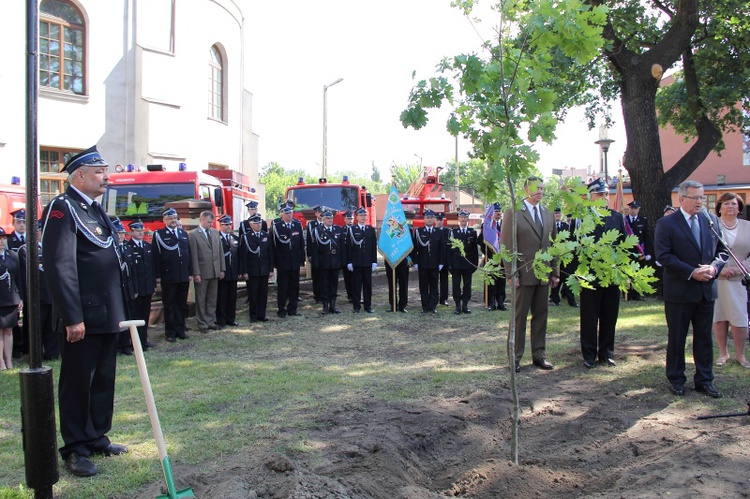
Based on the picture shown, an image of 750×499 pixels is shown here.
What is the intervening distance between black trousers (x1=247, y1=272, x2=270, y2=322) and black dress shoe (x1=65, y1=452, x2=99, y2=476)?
25.3ft

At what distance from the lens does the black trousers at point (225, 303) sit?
1170cm

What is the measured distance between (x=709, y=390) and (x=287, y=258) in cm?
829

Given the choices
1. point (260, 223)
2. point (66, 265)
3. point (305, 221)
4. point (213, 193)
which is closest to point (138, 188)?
point (213, 193)

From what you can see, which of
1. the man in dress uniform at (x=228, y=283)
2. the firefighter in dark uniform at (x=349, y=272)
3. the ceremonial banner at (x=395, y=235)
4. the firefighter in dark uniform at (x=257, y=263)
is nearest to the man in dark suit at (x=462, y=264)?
the ceremonial banner at (x=395, y=235)

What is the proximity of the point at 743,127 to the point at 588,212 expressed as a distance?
1606cm

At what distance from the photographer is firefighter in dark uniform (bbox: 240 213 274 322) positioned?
39.7ft

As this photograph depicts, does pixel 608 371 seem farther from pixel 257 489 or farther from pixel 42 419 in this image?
pixel 42 419

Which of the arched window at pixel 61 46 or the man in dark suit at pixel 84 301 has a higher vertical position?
the arched window at pixel 61 46

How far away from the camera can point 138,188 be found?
1258 centimetres

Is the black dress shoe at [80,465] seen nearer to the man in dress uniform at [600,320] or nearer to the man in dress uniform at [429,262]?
the man in dress uniform at [600,320]

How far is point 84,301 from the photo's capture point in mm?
4543

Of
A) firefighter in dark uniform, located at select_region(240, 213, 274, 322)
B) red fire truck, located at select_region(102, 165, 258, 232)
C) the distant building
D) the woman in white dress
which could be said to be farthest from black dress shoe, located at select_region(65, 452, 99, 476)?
the distant building

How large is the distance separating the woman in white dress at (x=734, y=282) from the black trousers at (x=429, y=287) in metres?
6.29

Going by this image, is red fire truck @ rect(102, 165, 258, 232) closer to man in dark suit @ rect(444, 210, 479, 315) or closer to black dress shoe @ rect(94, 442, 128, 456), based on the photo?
man in dark suit @ rect(444, 210, 479, 315)
